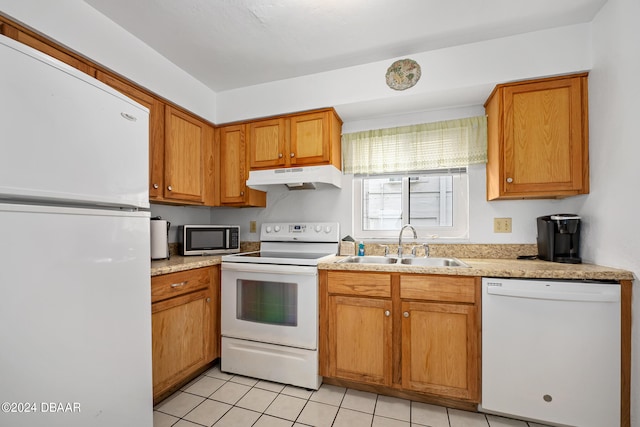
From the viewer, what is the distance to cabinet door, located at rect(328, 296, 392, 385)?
67.4 inches

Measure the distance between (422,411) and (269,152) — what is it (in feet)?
6.97

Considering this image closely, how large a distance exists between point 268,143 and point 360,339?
1.68 m

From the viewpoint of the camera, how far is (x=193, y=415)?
5.16 feet

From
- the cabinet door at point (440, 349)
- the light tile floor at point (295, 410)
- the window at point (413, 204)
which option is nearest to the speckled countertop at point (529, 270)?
the cabinet door at point (440, 349)

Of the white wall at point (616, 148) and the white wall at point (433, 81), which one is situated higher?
the white wall at point (433, 81)

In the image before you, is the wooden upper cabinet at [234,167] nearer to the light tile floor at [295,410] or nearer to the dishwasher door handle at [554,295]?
the light tile floor at [295,410]

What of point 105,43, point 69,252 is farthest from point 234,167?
point 69,252

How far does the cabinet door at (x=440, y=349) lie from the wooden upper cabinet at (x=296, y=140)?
1.30 meters

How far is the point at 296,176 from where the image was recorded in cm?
210

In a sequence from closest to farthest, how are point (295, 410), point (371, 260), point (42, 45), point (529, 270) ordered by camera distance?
point (42, 45)
point (529, 270)
point (295, 410)
point (371, 260)

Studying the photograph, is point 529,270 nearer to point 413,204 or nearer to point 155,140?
point 413,204

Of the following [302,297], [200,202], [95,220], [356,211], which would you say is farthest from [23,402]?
[356,211]

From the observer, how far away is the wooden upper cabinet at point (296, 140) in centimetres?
216

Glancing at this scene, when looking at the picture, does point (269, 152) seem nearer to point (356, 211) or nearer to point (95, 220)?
point (356, 211)
